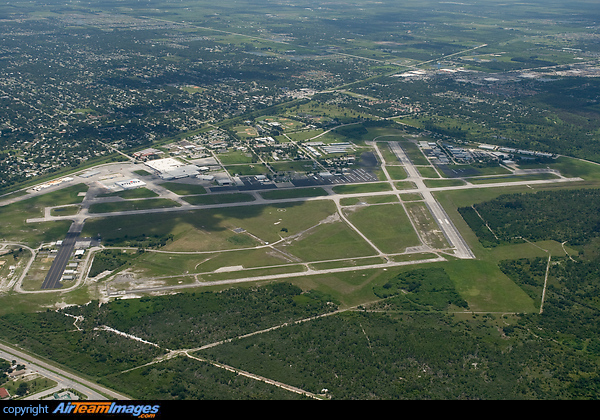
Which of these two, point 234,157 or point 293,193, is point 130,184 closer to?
point 234,157

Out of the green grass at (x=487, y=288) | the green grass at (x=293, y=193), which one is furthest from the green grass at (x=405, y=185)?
the green grass at (x=487, y=288)

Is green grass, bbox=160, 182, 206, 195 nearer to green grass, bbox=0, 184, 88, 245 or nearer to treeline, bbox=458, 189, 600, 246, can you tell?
green grass, bbox=0, 184, 88, 245

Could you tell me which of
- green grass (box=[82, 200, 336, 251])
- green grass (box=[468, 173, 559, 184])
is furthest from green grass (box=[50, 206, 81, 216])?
green grass (box=[468, 173, 559, 184])

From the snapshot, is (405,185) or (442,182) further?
→ (442,182)

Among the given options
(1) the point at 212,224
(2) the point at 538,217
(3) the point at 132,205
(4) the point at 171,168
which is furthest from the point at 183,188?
(2) the point at 538,217

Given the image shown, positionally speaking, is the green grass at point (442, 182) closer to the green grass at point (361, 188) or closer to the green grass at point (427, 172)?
the green grass at point (427, 172)
